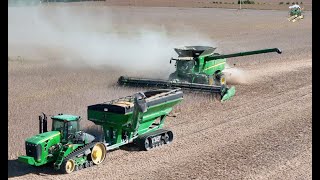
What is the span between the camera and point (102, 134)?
1299 cm

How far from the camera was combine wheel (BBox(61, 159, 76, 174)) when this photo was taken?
1121 centimetres

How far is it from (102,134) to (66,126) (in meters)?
1.46

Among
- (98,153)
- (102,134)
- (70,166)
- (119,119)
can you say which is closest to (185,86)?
(102,134)

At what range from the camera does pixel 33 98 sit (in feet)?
64.1

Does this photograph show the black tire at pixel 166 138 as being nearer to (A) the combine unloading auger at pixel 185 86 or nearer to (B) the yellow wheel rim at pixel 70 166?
(B) the yellow wheel rim at pixel 70 166

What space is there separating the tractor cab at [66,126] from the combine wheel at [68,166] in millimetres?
672

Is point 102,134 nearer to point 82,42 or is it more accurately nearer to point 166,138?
point 166,138

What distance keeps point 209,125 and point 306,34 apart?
3550 centimetres

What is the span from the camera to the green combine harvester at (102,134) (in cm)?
1127

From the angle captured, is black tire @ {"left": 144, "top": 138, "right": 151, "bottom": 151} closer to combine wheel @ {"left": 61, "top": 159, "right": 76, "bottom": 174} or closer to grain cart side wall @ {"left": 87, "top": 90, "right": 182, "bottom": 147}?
grain cart side wall @ {"left": 87, "top": 90, "right": 182, "bottom": 147}

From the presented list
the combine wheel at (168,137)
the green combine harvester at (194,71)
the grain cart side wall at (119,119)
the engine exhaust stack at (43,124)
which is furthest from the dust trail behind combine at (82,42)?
the engine exhaust stack at (43,124)

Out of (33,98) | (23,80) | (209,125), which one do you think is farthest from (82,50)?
(209,125)

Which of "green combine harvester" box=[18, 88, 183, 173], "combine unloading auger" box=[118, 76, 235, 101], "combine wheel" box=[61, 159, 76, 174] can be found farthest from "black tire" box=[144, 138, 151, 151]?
"combine unloading auger" box=[118, 76, 235, 101]
